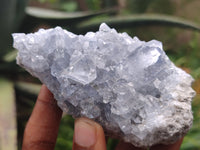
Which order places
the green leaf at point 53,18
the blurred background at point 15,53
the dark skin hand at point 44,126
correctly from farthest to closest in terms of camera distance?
1. the green leaf at point 53,18
2. the blurred background at point 15,53
3. the dark skin hand at point 44,126

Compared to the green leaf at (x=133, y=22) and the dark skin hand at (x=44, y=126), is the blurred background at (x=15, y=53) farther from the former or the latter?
the dark skin hand at (x=44, y=126)

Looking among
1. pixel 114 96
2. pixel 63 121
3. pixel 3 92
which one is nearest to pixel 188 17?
pixel 63 121

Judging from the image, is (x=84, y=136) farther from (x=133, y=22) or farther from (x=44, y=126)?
(x=133, y=22)

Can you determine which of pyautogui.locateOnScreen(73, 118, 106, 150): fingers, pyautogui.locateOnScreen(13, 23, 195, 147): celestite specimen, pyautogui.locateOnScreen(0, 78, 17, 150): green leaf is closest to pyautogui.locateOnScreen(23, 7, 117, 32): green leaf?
pyautogui.locateOnScreen(0, 78, 17, 150): green leaf

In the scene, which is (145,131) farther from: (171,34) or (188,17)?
(188,17)

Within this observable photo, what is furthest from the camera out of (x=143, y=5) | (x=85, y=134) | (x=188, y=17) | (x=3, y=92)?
(x=188, y=17)

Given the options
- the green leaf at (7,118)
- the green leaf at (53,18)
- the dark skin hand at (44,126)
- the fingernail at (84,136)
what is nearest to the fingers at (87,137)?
the fingernail at (84,136)

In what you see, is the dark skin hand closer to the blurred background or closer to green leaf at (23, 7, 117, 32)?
the blurred background
